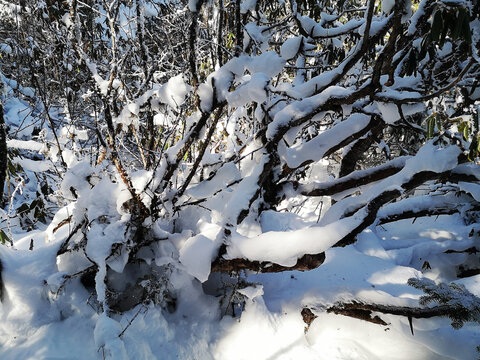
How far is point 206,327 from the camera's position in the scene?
173 centimetres

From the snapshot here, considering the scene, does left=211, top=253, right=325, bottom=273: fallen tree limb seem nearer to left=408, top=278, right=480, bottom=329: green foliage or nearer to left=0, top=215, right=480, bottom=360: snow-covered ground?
left=0, top=215, right=480, bottom=360: snow-covered ground

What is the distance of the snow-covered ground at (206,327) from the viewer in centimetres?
146

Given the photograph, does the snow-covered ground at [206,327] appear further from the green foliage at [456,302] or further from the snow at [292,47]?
the snow at [292,47]

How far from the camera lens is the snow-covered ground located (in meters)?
1.46

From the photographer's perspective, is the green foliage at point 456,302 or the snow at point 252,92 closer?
the green foliage at point 456,302

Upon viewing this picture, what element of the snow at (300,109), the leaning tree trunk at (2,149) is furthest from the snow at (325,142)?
the leaning tree trunk at (2,149)

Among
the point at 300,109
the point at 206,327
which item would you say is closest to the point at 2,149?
the point at 206,327

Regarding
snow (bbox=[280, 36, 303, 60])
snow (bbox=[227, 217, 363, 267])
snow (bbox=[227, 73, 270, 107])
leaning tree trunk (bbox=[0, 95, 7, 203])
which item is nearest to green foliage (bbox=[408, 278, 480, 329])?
snow (bbox=[227, 217, 363, 267])

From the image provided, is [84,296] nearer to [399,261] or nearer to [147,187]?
[147,187]

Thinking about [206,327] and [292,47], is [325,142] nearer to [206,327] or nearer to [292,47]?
[292,47]

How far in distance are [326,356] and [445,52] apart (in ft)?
11.1

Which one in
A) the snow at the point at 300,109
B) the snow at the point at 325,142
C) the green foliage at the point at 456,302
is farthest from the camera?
the snow at the point at 325,142

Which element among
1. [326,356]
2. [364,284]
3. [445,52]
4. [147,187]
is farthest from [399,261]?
[147,187]

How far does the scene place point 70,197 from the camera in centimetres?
194
